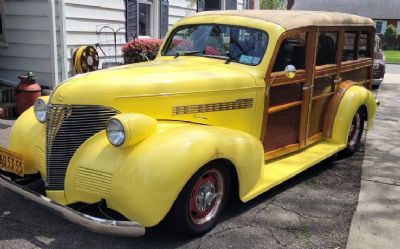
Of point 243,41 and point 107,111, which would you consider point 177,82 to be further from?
point 243,41

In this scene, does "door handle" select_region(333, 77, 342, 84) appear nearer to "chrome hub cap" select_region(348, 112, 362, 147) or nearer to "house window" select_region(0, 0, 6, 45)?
"chrome hub cap" select_region(348, 112, 362, 147)

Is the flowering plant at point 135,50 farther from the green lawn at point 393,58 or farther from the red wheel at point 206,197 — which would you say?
the green lawn at point 393,58

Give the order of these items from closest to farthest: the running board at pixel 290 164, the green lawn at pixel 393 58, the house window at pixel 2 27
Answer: the running board at pixel 290 164 → the house window at pixel 2 27 → the green lawn at pixel 393 58

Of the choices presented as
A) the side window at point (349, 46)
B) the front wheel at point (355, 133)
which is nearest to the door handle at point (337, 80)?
the side window at point (349, 46)

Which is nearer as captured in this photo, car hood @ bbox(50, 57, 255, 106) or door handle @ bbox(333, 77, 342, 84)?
car hood @ bbox(50, 57, 255, 106)

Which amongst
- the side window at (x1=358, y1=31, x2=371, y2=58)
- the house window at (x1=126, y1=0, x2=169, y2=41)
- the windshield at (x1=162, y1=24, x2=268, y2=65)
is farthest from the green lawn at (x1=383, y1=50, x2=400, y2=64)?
the windshield at (x1=162, y1=24, x2=268, y2=65)

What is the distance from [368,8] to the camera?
45.7 m

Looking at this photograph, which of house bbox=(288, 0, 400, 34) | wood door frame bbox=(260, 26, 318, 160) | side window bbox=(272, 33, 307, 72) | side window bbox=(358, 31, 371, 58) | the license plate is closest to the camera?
the license plate

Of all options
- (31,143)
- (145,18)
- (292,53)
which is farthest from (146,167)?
(145,18)

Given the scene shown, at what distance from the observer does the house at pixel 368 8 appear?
4419 centimetres

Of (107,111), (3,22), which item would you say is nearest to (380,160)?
(107,111)

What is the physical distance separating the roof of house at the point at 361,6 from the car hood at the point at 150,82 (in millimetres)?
43045

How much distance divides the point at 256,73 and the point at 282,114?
0.65m

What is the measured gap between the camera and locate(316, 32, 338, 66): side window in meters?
4.96
